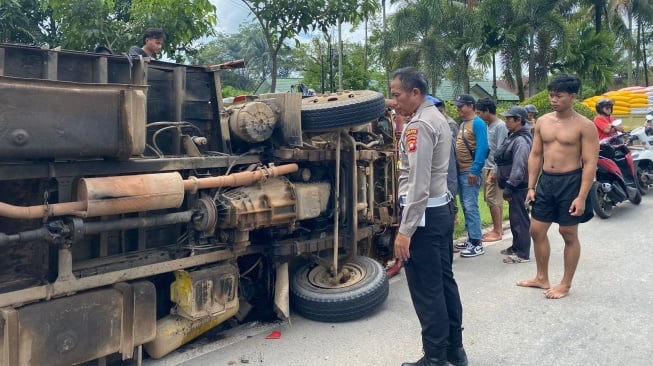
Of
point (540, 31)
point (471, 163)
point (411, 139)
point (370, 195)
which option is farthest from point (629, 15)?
point (411, 139)

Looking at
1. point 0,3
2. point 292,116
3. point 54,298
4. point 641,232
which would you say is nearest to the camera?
point 54,298

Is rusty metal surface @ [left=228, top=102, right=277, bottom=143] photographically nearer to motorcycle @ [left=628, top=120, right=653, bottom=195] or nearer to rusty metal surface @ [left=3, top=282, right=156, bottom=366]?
rusty metal surface @ [left=3, top=282, right=156, bottom=366]

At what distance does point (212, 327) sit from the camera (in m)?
4.24

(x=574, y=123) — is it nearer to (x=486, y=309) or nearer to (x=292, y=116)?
(x=486, y=309)

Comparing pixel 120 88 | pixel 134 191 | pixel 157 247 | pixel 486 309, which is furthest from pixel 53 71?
pixel 486 309

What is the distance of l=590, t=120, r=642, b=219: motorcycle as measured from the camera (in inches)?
342

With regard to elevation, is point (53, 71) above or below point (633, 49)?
below

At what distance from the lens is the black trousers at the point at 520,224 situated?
252 inches

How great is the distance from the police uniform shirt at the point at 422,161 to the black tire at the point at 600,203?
585cm

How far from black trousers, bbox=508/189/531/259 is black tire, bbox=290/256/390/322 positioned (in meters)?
2.25

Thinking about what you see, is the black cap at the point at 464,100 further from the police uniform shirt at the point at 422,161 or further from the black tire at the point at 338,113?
the police uniform shirt at the point at 422,161

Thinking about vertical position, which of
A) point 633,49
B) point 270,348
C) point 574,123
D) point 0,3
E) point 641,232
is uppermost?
point 633,49

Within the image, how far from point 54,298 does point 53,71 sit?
1386 millimetres

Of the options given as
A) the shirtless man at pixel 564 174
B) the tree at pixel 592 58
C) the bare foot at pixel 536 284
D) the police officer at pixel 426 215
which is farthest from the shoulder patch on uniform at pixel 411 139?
the tree at pixel 592 58
